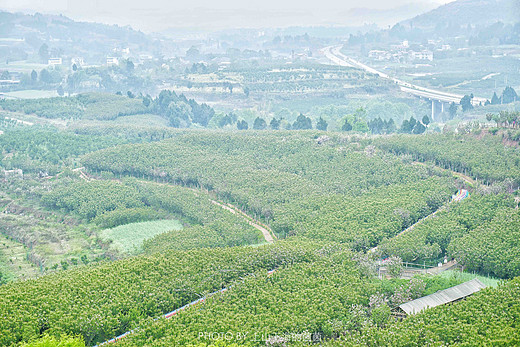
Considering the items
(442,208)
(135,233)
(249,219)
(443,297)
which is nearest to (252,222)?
(249,219)

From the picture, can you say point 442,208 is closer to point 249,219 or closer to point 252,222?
point 252,222

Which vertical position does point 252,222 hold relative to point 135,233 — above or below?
above

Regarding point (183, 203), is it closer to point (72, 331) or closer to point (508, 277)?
point (72, 331)

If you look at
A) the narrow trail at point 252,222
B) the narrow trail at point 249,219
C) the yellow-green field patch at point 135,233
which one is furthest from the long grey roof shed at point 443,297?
the yellow-green field patch at point 135,233

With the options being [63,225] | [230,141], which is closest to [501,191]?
[230,141]

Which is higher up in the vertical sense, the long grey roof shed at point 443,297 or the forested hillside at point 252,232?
the forested hillside at point 252,232

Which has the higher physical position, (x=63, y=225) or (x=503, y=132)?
(x=503, y=132)

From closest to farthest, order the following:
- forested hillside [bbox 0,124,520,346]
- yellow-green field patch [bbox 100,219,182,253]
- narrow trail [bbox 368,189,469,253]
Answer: forested hillside [bbox 0,124,520,346] < narrow trail [bbox 368,189,469,253] < yellow-green field patch [bbox 100,219,182,253]

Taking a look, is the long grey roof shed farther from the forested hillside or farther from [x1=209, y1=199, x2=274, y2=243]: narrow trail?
[x1=209, y1=199, x2=274, y2=243]: narrow trail

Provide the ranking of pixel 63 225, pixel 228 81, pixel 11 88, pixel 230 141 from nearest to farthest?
pixel 63 225 < pixel 230 141 < pixel 228 81 < pixel 11 88

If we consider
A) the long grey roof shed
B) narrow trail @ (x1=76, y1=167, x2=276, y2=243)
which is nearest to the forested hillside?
narrow trail @ (x1=76, y1=167, x2=276, y2=243)

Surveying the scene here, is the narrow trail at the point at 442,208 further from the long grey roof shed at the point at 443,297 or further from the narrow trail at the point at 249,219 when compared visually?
the narrow trail at the point at 249,219
